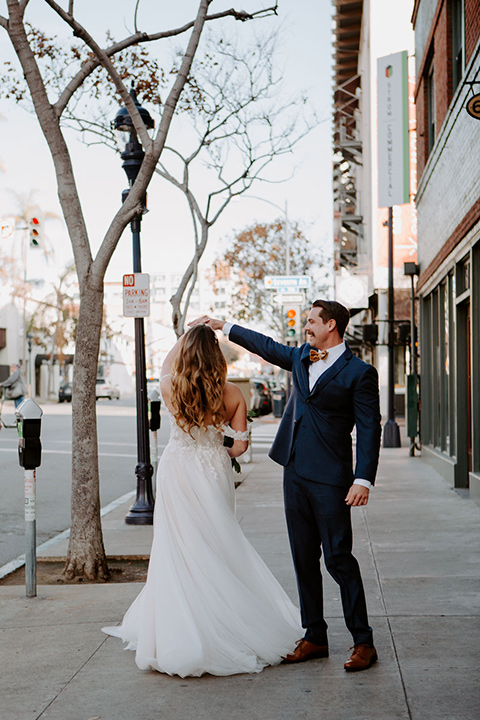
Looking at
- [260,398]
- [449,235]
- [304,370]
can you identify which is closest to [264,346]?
[304,370]

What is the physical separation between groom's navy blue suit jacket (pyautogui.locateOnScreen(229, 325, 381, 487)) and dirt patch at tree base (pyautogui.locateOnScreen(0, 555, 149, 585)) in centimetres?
306

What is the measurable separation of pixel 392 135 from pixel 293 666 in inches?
713

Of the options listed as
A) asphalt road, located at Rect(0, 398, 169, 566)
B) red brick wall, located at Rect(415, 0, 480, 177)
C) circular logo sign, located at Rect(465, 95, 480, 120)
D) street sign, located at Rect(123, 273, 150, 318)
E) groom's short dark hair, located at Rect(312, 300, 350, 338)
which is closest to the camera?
groom's short dark hair, located at Rect(312, 300, 350, 338)

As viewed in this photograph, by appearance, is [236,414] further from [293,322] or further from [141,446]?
[293,322]

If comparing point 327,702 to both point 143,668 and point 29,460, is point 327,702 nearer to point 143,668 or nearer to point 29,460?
point 143,668

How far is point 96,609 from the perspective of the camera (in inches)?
251

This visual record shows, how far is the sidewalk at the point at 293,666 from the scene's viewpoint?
4.34m

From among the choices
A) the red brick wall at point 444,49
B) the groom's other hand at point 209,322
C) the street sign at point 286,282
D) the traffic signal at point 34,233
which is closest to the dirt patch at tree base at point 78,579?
the groom's other hand at point 209,322

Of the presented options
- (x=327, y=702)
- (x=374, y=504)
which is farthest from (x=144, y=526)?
(x=327, y=702)

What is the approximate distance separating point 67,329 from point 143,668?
67043mm

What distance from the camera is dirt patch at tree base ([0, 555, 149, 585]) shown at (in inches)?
297

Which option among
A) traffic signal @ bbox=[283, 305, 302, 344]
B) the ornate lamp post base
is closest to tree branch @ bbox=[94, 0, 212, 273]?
the ornate lamp post base

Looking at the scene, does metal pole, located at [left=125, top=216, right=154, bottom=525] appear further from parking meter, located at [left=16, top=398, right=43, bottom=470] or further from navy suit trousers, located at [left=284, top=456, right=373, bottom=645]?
navy suit trousers, located at [left=284, top=456, right=373, bottom=645]

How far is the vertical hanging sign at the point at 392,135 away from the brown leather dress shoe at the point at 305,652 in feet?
55.4
